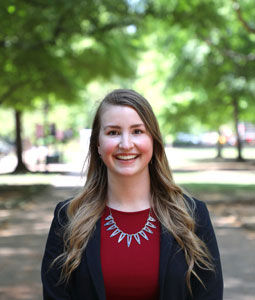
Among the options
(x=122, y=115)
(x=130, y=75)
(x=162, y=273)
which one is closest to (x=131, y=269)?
(x=162, y=273)

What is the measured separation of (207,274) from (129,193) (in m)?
0.49

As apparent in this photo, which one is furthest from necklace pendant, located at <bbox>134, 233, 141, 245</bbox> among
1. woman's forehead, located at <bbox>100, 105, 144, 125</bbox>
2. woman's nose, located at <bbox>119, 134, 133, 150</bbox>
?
woman's forehead, located at <bbox>100, 105, 144, 125</bbox>

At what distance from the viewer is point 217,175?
21.3 meters

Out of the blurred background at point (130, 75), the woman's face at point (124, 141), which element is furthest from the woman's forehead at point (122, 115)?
the blurred background at point (130, 75)

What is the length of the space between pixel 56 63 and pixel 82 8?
2.81m

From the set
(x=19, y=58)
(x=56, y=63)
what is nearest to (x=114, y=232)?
(x=19, y=58)

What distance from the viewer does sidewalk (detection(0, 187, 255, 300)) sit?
5.60 metres

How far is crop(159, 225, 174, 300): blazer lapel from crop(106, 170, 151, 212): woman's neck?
0.17 m

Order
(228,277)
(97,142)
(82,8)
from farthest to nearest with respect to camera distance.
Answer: (82,8) → (228,277) → (97,142)

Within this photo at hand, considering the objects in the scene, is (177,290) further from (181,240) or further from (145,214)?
(145,214)

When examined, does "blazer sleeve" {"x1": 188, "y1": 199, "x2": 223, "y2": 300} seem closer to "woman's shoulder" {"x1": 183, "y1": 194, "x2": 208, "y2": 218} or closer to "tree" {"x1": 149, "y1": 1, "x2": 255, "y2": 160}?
"woman's shoulder" {"x1": 183, "y1": 194, "x2": 208, "y2": 218}

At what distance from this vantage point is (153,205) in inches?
91.7

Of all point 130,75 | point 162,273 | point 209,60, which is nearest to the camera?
point 162,273

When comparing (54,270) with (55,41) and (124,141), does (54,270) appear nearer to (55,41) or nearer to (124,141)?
(124,141)
